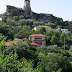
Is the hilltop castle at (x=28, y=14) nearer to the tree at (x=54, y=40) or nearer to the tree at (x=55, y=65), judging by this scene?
the tree at (x=54, y=40)

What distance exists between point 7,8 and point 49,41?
95.3ft

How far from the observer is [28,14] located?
63.2 meters

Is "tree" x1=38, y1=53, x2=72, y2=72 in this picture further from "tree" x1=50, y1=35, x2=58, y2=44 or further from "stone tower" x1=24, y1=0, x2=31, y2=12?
"stone tower" x1=24, y1=0, x2=31, y2=12

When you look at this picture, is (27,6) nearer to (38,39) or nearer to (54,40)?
(38,39)

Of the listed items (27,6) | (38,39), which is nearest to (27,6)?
(27,6)

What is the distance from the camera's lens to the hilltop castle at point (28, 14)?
5950 cm

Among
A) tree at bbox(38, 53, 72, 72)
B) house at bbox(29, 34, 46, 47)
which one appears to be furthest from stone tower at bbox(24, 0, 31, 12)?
tree at bbox(38, 53, 72, 72)

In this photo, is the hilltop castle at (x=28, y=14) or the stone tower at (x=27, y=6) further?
the stone tower at (x=27, y=6)

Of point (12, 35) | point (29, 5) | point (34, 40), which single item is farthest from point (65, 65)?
point (29, 5)

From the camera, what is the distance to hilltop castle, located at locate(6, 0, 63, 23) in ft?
195

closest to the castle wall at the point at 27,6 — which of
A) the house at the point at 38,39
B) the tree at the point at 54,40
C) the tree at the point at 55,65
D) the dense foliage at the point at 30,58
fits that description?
the dense foliage at the point at 30,58

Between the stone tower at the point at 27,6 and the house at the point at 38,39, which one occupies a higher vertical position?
the stone tower at the point at 27,6

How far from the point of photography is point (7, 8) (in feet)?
195

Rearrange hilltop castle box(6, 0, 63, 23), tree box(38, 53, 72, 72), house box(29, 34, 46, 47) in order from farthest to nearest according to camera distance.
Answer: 1. hilltop castle box(6, 0, 63, 23)
2. house box(29, 34, 46, 47)
3. tree box(38, 53, 72, 72)
